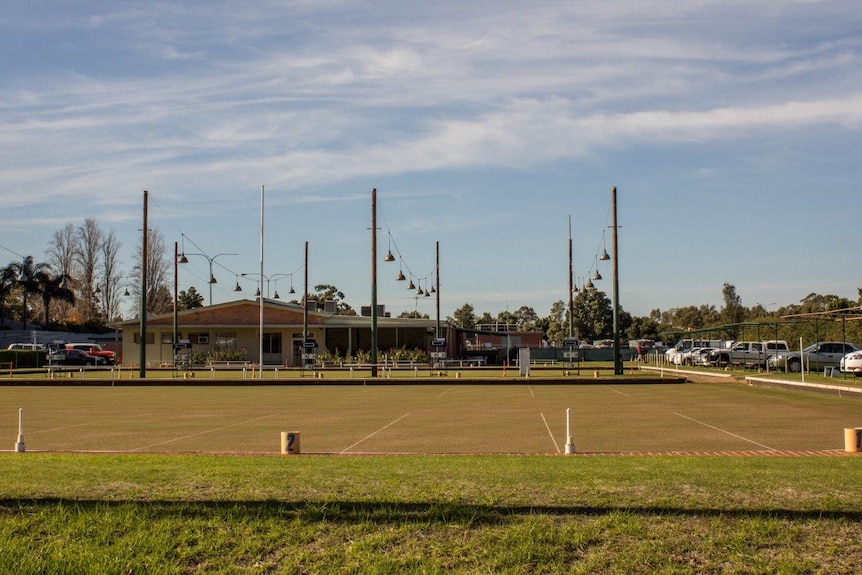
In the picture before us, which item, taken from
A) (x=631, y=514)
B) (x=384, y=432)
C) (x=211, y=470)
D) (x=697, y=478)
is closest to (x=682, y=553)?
(x=631, y=514)

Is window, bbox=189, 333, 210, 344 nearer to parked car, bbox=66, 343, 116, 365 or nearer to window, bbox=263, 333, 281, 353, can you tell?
window, bbox=263, 333, 281, 353

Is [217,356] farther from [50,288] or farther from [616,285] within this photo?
[50,288]

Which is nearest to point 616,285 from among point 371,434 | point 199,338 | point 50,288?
point 371,434

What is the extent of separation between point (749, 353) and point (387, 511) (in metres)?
47.9

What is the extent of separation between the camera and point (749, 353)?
52.6 metres

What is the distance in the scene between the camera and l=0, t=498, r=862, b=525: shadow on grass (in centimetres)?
841

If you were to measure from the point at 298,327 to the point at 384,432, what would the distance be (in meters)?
53.6

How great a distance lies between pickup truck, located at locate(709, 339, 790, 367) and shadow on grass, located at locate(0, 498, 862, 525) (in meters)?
43.2

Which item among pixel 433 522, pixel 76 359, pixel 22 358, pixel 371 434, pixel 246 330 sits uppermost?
pixel 246 330

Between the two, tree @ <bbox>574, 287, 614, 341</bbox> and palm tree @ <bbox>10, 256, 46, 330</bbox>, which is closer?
palm tree @ <bbox>10, 256, 46, 330</bbox>

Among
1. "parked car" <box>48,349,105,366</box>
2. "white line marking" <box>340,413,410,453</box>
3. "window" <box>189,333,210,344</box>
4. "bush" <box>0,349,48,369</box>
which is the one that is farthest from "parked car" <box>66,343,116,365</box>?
"white line marking" <box>340,413,410,453</box>

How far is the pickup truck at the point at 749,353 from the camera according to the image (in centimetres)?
5053

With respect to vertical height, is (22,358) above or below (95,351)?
below

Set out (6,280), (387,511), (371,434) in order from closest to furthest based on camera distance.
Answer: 1. (387,511)
2. (371,434)
3. (6,280)
